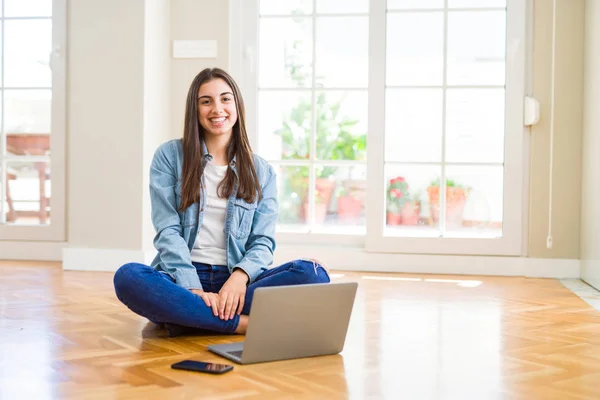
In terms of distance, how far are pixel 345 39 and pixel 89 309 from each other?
237cm

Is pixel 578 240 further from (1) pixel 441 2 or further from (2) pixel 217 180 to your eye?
(2) pixel 217 180

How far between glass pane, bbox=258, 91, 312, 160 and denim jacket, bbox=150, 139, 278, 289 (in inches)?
80.9

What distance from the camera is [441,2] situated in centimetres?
451

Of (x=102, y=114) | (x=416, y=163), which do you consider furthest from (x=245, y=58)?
(x=416, y=163)

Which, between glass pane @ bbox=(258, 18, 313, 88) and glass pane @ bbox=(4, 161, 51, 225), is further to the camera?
glass pane @ bbox=(4, 161, 51, 225)

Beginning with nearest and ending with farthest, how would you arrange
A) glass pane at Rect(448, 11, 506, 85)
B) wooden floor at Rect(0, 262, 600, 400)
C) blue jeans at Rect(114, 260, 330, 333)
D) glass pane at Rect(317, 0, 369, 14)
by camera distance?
wooden floor at Rect(0, 262, 600, 400)
blue jeans at Rect(114, 260, 330, 333)
glass pane at Rect(448, 11, 506, 85)
glass pane at Rect(317, 0, 369, 14)

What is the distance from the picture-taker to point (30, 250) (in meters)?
4.86

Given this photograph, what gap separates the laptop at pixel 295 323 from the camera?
204 centimetres

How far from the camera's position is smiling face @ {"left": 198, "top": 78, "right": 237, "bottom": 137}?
2637 millimetres

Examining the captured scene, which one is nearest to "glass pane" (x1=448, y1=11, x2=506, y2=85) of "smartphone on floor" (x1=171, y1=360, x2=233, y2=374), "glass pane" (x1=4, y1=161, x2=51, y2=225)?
"glass pane" (x1=4, y1=161, x2=51, y2=225)

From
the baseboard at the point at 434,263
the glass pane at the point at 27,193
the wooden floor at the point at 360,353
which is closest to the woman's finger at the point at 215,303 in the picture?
the wooden floor at the point at 360,353

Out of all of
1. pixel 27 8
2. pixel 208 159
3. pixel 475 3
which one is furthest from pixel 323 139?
pixel 208 159

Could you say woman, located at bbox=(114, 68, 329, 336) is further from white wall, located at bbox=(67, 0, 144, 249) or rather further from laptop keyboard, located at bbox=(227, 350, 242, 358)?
white wall, located at bbox=(67, 0, 144, 249)

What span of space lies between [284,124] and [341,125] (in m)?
0.34
